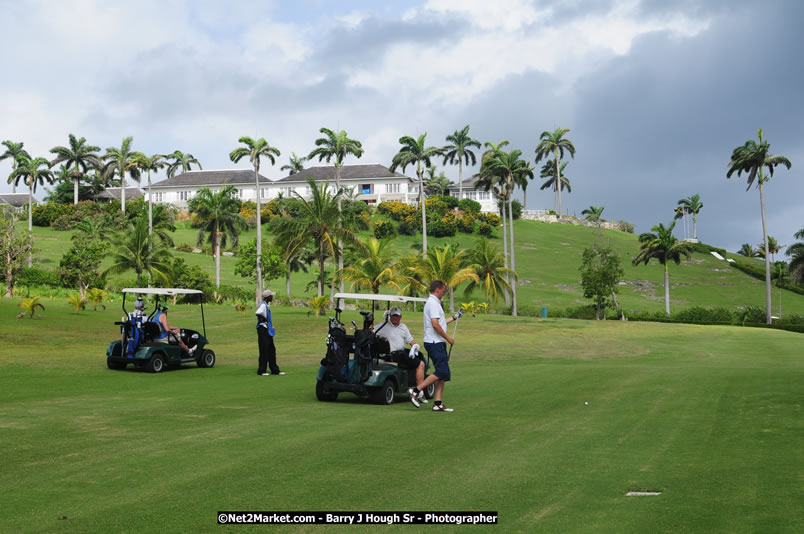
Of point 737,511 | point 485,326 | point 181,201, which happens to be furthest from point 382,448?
point 181,201

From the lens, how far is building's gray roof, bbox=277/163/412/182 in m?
139

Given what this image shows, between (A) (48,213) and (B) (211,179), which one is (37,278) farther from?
(B) (211,179)

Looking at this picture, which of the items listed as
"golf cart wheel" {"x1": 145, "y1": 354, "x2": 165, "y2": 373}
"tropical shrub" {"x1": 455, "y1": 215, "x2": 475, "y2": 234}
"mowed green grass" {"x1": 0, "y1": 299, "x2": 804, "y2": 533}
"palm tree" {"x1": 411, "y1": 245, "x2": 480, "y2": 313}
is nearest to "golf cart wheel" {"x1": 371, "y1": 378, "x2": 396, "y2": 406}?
"mowed green grass" {"x1": 0, "y1": 299, "x2": 804, "y2": 533}

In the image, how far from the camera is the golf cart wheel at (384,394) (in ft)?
43.6

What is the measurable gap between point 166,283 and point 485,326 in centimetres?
3214

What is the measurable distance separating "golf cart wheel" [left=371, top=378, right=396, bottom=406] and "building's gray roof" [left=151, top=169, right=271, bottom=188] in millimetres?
127940

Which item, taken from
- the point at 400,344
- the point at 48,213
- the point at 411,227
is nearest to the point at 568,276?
the point at 411,227

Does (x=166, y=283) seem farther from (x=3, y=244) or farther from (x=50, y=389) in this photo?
(x=50, y=389)

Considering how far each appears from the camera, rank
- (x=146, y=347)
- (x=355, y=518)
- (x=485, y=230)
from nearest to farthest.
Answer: (x=355, y=518) → (x=146, y=347) → (x=485, y=230)

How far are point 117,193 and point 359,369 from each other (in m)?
139

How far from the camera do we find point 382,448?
8812mm

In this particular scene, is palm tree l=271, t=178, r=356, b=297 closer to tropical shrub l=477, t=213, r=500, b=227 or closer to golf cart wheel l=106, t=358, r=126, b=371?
golf cart wheel l=106, t=358, r=126, b=371

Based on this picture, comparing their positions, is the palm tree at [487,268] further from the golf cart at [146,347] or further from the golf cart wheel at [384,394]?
the golf cart wheel at [384,394]

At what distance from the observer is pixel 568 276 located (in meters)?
106
